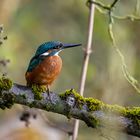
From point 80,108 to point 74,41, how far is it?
20.9 ft

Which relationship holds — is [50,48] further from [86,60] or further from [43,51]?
[86,60]

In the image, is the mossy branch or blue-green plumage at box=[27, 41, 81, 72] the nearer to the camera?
the mossy branch

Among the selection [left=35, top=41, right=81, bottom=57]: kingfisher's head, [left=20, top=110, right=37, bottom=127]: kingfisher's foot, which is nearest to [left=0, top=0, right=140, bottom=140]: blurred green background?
[left=20, top=110, right=37, bottom=127]: kingfisher's foot

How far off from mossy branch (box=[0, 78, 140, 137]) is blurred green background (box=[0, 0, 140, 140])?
117 inches

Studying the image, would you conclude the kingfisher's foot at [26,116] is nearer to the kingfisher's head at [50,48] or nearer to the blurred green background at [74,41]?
the kingfisher's head at [50,48]

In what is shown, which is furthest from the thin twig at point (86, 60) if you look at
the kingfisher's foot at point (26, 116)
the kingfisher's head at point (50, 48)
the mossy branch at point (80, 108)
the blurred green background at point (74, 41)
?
the blurred green background at point (74, 41)

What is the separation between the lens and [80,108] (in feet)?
12.9

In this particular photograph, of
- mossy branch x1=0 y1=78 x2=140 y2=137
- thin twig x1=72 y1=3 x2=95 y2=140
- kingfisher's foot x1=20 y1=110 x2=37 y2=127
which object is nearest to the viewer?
mossy branch x1=0 y1=78 x2=140 y2=137

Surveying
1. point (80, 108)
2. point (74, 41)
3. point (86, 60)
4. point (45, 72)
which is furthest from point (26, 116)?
point (74, 41)

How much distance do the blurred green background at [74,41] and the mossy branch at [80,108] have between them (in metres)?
2.96

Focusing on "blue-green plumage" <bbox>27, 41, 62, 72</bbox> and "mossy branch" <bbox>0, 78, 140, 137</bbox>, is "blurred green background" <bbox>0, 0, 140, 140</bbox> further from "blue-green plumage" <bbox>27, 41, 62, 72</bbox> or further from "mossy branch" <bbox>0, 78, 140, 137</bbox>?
"mossy branch" <bbox>0, 78, 140, 137</bbox>

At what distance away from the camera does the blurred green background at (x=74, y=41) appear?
7.95 metres

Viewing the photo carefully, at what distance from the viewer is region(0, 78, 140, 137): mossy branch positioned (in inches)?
152

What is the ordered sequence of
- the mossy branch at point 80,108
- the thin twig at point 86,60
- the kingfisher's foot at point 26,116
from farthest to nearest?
the kingfisher's foot at point 26,116, the thin twig at point 86,60, the mossy branch at point 80,108
